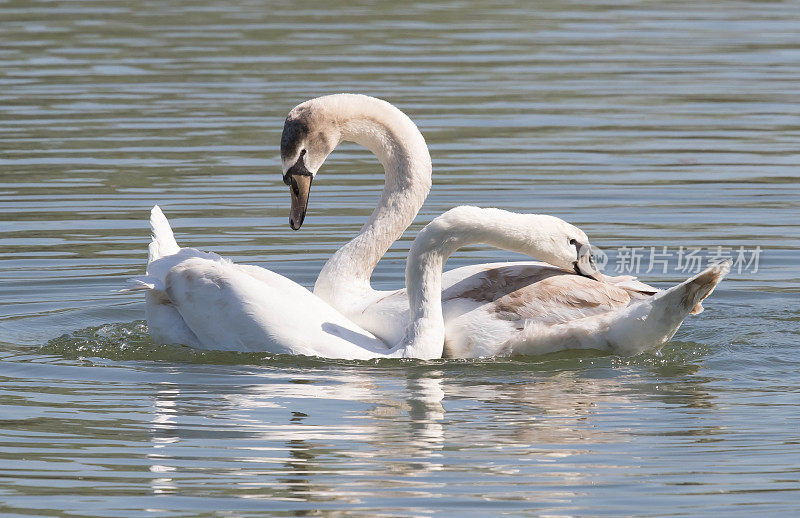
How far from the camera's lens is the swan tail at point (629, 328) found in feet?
26.8

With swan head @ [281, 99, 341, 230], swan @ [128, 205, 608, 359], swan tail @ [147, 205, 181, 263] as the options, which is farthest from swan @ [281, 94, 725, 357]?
swan tail @ [147, 205, 181, 263]

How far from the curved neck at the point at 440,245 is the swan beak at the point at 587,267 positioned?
0.19 meters

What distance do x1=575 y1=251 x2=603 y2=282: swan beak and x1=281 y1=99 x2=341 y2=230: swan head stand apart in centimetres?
179

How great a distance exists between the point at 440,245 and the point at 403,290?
0.64 m

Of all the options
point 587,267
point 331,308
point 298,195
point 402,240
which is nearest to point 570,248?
point 587,267

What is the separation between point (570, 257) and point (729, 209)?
4.30 metres

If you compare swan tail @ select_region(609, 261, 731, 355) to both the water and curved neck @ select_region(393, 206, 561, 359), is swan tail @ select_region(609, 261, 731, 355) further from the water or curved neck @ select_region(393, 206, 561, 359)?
curved neck @ select_region(393, 206, 561, 359)

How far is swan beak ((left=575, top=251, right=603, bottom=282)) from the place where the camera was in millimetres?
8797

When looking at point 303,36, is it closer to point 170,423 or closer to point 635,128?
point 635,128

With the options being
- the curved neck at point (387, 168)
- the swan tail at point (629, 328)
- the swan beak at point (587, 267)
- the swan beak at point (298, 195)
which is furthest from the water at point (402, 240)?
the curved neck at point (387, 168)

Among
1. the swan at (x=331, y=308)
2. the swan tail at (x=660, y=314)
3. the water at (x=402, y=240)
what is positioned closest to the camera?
the water at (x=402, y=240)

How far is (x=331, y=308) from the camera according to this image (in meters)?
9.03

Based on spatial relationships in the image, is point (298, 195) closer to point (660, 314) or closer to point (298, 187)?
point (298, 187)

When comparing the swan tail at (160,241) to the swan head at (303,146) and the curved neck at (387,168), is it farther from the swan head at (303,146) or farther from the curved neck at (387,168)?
the curved neck at (387,168)
